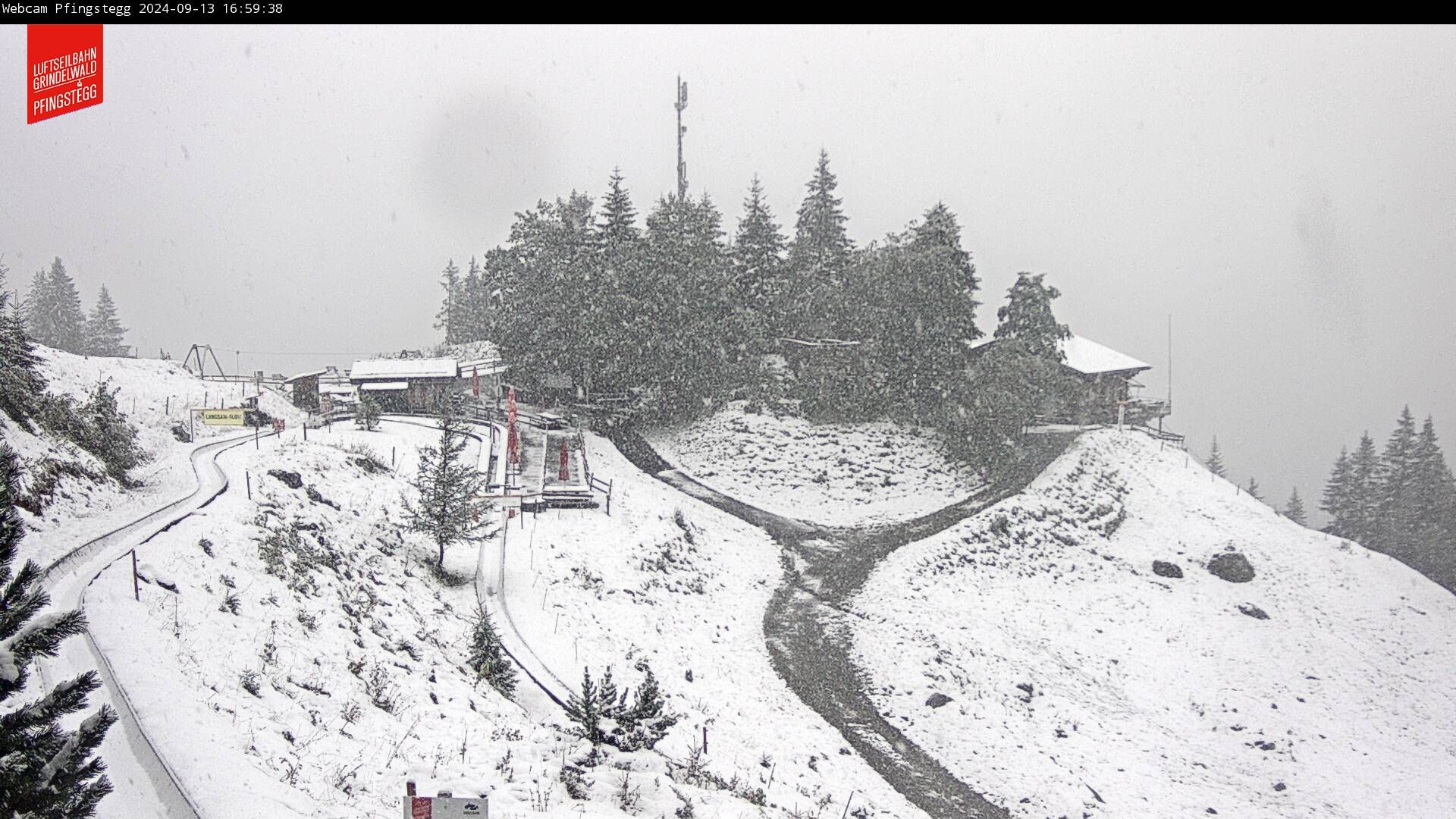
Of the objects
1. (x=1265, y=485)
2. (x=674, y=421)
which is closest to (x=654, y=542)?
(x=674, y=421)

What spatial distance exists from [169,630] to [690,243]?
32879 mm

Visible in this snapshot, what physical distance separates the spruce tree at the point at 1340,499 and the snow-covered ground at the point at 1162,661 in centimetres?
2661

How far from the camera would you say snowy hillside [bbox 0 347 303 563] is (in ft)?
44.4

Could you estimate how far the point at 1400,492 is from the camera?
152 feet

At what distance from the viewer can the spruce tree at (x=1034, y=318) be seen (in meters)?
35.9

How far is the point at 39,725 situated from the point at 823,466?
3153 centimetres

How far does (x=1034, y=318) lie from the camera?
36.0 m

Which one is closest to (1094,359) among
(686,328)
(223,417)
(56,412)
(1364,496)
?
(686,328)

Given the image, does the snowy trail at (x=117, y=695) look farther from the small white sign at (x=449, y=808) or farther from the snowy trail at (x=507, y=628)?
the snowy trail at (x=507, y=628)

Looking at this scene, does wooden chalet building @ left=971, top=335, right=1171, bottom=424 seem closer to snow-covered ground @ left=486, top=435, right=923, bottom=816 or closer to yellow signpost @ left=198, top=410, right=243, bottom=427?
snow-covered ground @ left=486, top=435, right=923, bottom=816

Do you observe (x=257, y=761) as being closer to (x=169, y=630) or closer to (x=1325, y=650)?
(x=169, y=630)

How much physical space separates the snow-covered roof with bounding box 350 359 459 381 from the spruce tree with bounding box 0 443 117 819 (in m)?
36.1

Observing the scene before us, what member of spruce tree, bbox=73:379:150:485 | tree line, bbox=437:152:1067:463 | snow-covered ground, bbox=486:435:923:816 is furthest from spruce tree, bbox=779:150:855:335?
spruce tree, bbox=73:379:150:485

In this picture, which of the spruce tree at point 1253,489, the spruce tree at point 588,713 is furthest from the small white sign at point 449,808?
the spruce tree at point 1253,489
